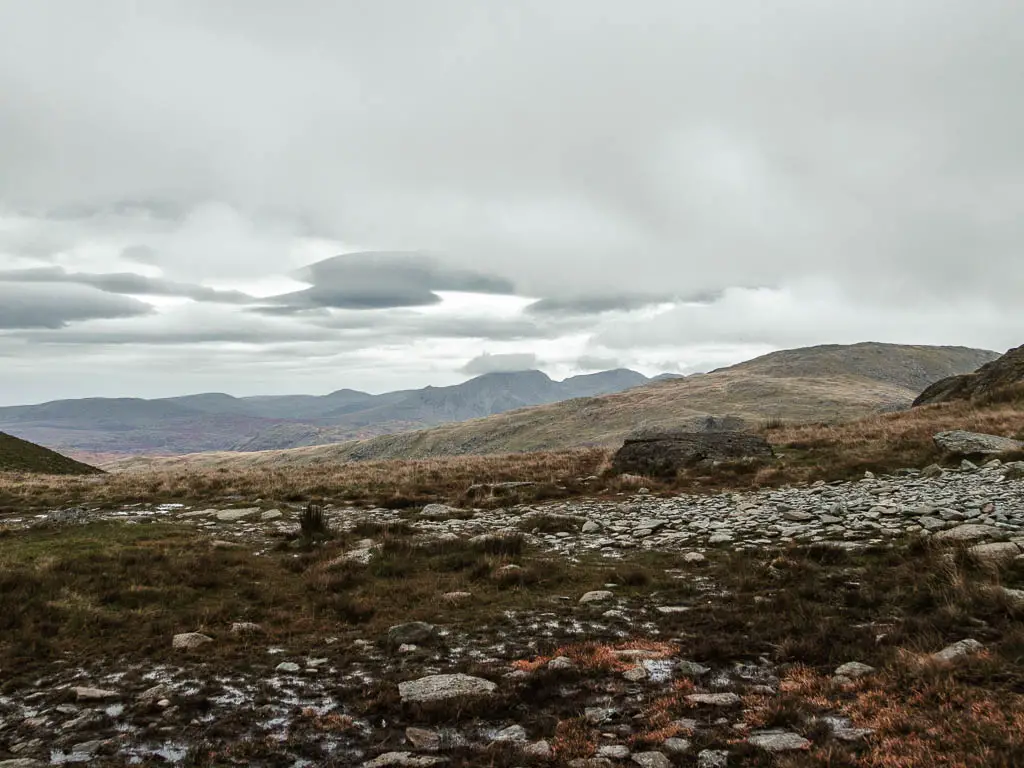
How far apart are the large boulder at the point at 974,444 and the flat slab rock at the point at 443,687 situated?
2192cm

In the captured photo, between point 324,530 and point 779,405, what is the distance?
125906 millimetres

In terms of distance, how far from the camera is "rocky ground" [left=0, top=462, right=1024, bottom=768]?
5.64m

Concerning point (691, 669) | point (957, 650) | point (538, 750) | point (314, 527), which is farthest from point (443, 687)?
point (314, 527)

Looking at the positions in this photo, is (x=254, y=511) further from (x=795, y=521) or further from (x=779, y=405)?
(x=779, y=405)

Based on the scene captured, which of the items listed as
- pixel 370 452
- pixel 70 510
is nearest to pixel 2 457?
pixel 70 510

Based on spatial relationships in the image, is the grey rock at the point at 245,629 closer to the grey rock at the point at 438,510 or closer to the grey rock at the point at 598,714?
the grey rock at the point at 598,714

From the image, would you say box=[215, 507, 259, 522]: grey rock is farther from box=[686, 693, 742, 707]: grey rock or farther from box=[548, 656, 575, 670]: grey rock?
box=[686, 693, 742, 707]: grey rock

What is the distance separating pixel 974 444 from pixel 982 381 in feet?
113

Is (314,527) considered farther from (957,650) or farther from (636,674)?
(957,650)

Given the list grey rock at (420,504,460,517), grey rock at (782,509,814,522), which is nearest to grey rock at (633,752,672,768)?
grey rock at (782,509,814,522)

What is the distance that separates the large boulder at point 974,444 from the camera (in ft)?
69.7

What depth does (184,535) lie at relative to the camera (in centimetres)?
1694

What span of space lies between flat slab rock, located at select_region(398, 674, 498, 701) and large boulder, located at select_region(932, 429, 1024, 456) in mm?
21921

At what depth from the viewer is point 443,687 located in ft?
22.6
